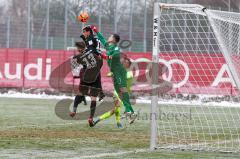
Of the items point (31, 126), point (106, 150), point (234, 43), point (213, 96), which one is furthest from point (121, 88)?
point (213, 96)

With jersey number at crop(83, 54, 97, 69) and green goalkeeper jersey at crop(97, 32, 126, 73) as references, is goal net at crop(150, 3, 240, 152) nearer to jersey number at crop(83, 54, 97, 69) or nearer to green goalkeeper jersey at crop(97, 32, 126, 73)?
green goalkeeper jersey at crop(97, 32, 126, 73)

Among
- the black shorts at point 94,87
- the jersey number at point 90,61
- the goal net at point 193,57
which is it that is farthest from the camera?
the jersey number at point 90,61

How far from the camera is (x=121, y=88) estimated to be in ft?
43.6

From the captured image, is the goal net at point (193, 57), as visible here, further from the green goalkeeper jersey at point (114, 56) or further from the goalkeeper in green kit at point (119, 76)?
the green goalkeeper jersey at point (114, 56)

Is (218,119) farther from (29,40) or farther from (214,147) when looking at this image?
(29,40)

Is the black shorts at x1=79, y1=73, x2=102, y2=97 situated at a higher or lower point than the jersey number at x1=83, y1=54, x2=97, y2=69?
lower

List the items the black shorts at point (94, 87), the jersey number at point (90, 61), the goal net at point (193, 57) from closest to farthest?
the goal net at point (193, 57) < the black shorts at point (94, 87) < the jersey number at point (90, 61)

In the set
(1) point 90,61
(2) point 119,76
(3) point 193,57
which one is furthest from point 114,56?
(3) point 193,57

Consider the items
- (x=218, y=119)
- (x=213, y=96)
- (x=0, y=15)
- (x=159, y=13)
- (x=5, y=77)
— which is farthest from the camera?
(x=0, y=15)

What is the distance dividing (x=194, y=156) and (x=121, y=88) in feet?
16.4

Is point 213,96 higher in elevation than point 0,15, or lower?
lower

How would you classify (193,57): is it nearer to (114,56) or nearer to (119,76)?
(119,76)

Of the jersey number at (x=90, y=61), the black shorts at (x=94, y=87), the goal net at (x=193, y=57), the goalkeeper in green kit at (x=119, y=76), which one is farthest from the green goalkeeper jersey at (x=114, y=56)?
the goal net at (x=193, y=57)

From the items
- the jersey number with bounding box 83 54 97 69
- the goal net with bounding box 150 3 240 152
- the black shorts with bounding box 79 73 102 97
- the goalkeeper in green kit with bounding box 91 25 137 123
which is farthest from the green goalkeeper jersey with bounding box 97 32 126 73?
the goal net with bounding box 150 3 240 152
